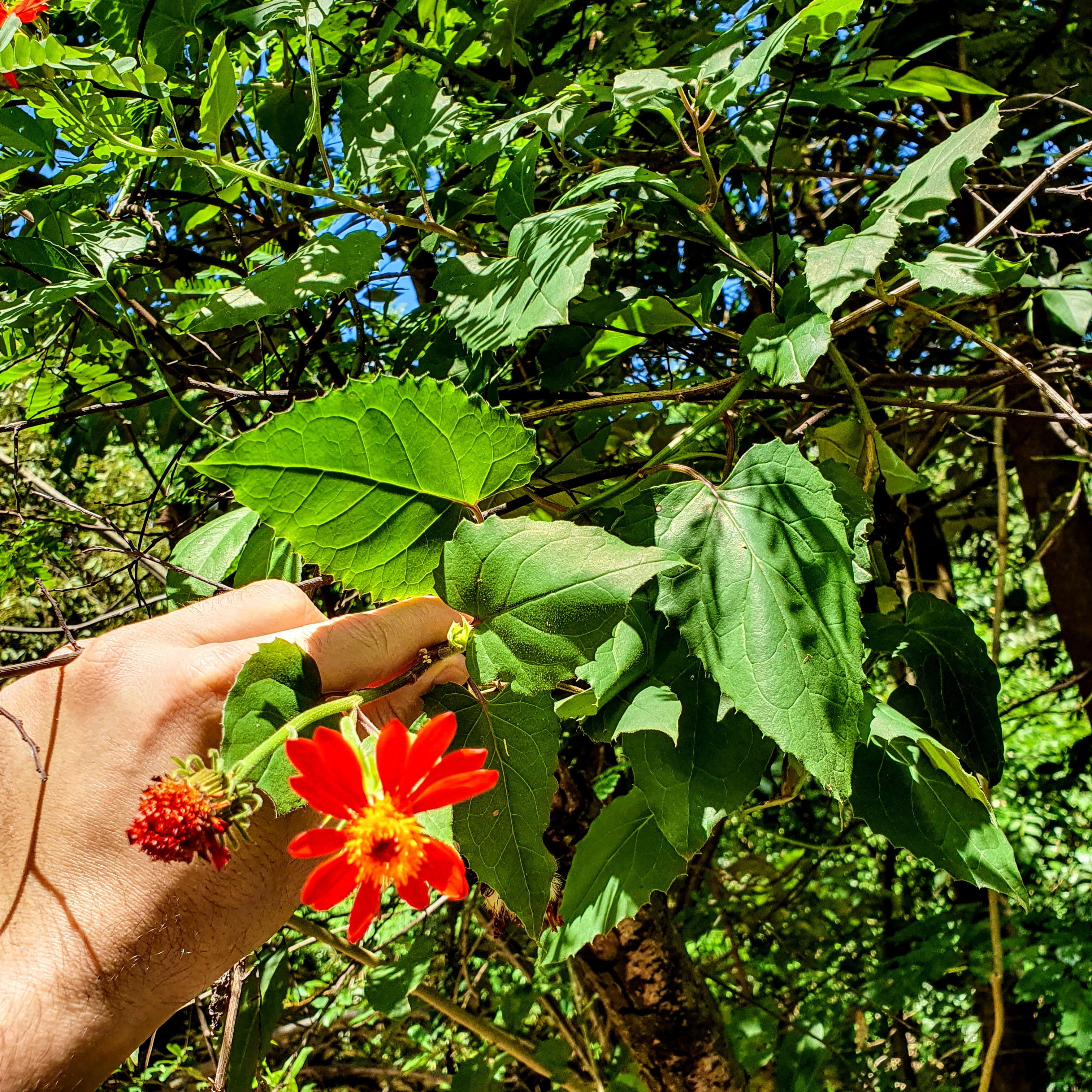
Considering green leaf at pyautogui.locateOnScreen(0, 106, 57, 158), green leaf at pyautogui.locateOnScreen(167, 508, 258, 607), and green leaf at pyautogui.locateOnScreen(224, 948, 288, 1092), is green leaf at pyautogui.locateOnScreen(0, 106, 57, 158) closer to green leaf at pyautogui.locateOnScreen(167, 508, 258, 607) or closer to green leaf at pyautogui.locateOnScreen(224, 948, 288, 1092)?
green leaf at pyautogui.locateOnScreen(167, 508, 258, 607)

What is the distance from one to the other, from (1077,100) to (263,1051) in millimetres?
1982

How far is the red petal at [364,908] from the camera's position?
0.60 m

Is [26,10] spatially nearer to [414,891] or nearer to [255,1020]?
[414,891]

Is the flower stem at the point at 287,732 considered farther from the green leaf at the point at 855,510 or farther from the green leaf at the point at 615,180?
the green leaf at the point at 615,180

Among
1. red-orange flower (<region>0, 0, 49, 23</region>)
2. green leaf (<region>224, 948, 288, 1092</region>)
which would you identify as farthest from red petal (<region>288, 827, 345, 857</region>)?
green leaf (<region>224, 948, 288, 1092</region>)

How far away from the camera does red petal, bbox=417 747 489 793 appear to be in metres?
0.58

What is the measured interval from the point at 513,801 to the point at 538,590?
18cm

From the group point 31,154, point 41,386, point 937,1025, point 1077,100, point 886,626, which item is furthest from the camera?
point 937,1025

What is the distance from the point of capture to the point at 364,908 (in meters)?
0.60

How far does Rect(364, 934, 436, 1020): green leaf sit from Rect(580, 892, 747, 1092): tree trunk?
319 millimetres

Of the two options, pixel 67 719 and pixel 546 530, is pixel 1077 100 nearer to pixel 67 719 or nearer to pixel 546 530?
pixel 546 530

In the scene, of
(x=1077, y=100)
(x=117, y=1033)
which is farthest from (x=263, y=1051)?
(x=1077, y=100)

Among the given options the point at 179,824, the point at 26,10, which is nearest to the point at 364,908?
the point at 179,824

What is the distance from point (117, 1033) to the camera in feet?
2.49
